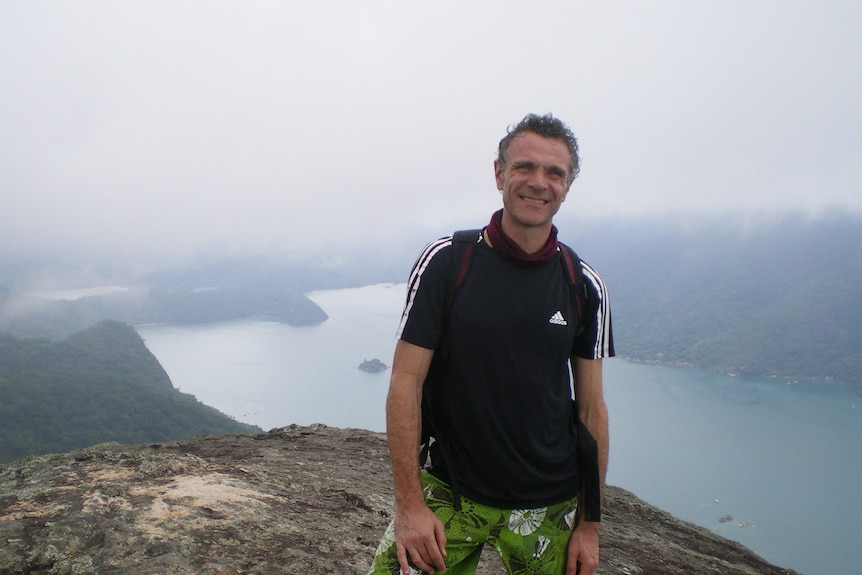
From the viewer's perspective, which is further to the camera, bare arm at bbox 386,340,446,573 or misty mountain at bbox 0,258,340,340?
misty mountain at bbox 0,258,340,340

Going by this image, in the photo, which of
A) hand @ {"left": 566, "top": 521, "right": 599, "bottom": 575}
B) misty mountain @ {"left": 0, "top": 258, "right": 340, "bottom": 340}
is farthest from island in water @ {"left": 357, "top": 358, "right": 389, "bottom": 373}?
hand @ {"left": 566, "top": 521, "right": 599, "bottom": 575}

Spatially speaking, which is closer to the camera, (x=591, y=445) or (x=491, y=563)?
(x=591, y=445)

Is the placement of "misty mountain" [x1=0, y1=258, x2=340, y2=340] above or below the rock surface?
below

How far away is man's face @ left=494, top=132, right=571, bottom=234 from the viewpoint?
2295mm

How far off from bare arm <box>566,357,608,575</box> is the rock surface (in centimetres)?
234

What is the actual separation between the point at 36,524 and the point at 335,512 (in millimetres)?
2467

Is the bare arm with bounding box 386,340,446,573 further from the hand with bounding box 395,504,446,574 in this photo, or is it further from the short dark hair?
the short dark hair

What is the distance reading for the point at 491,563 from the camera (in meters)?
4.91

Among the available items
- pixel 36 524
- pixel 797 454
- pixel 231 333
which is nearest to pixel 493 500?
pixel 36 524

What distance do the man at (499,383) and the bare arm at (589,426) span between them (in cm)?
10

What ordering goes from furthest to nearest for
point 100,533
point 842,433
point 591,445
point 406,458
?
1. point 842,433
2. point 100,533
3. point 591,445
4. point 406,458

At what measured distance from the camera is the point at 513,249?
91.2 inches

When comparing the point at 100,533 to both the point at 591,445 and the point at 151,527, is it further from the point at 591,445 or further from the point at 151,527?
the point at 591,445

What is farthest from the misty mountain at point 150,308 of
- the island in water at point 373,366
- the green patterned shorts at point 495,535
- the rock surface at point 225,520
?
the green patterned shorts at point 495,535
